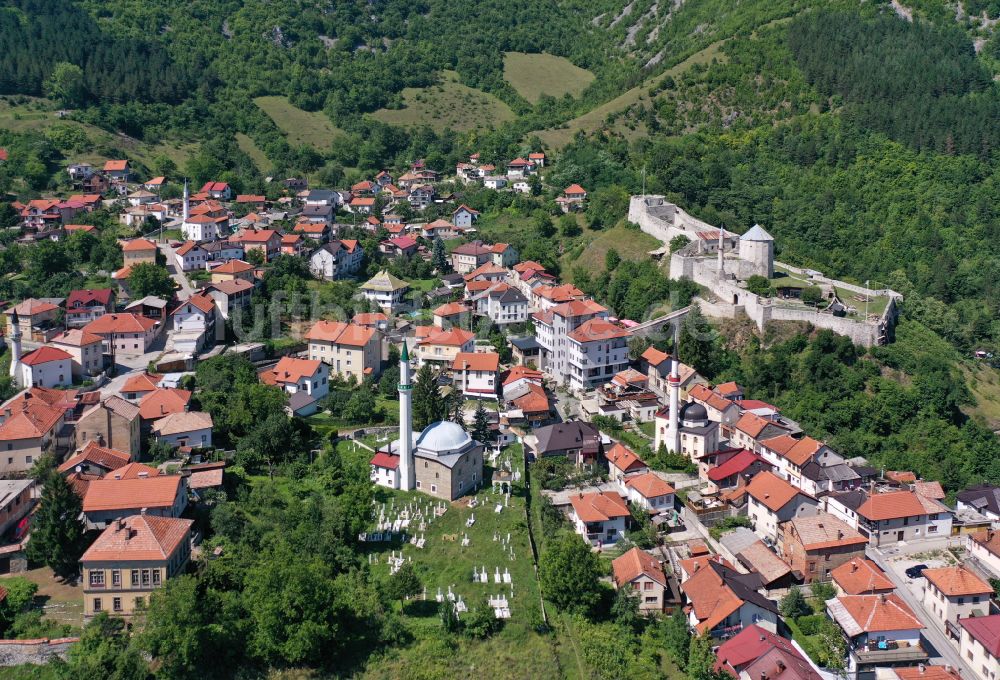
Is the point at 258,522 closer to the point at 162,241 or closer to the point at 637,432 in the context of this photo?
the point at 637,432

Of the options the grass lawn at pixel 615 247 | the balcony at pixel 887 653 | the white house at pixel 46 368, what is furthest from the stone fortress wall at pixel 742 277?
the white house at pixel 46 368

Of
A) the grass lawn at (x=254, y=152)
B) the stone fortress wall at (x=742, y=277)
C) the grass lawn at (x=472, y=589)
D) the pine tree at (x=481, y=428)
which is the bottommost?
the grass lawn at (x=254, y=152)

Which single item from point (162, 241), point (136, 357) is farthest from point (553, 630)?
point (162, 241)

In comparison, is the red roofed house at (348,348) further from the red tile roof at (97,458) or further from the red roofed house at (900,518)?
the red roofed house at (900,518)

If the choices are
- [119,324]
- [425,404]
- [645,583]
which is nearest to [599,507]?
[645,583]

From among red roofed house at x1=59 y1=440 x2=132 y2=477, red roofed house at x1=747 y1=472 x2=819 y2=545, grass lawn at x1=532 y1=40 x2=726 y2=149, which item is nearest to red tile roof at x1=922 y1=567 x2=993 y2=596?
red roofed house at x1=747 y1=472 x2=819 y2=545

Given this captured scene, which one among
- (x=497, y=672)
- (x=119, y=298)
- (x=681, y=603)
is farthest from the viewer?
(x=119, y=298)
